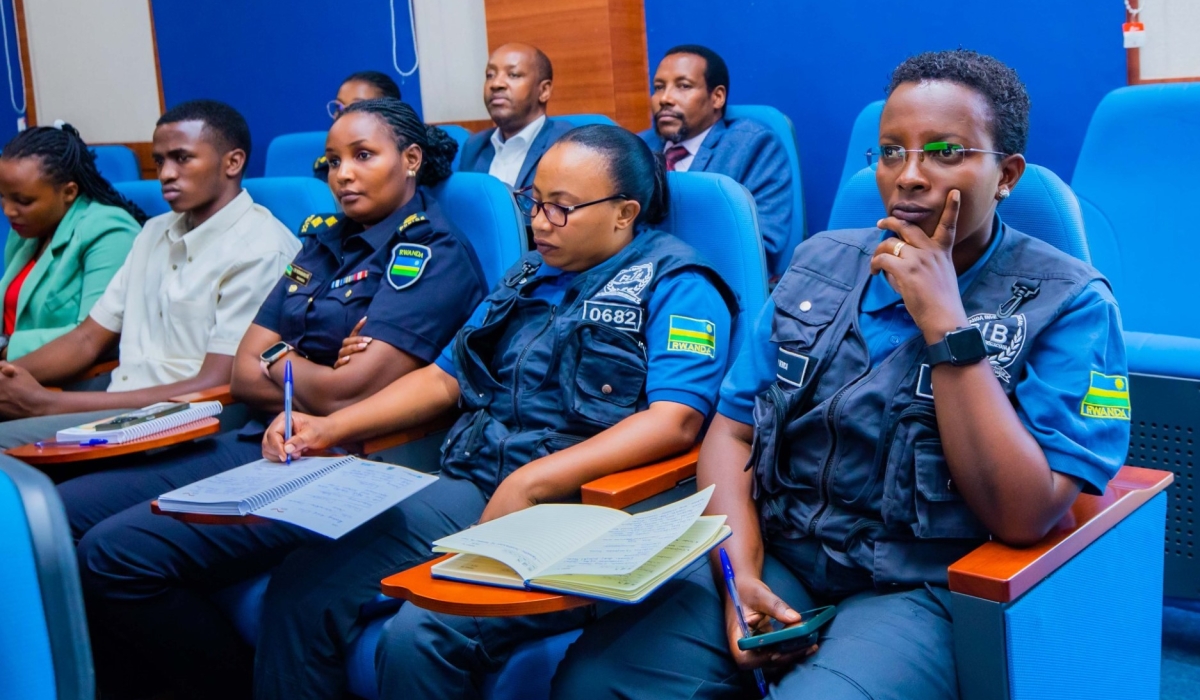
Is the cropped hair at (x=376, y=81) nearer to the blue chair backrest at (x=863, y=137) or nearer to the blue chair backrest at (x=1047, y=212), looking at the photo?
the blue chair backrest at (x=863, y=137)

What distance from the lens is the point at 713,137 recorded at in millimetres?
3635

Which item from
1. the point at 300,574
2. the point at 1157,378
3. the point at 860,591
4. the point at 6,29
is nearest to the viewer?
the point at 860,591

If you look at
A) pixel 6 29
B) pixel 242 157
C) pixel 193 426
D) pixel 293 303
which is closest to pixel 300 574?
pixel 193 426

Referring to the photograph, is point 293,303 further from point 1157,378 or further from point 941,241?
point 1157,378

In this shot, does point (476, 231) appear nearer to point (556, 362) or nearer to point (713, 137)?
point (556, 362)

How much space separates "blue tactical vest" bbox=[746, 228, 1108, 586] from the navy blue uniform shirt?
2.74 feet

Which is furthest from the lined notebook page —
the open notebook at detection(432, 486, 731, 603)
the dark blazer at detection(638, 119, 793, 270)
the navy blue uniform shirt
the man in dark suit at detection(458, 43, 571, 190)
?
the man in dark suit at detection(458, 43, 571, 190)

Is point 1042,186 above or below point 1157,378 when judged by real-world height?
above

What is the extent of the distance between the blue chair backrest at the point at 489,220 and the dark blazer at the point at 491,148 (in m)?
1.28

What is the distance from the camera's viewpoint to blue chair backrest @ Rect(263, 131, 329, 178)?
412 centimetres

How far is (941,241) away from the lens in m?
1.39

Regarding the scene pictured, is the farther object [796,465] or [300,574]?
[300,574]

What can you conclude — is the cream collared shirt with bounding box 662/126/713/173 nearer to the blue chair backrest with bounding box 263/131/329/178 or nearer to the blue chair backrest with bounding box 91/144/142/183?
the blue chair backrest with bounding box 263/131/329/178

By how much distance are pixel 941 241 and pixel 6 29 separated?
6.46 m
